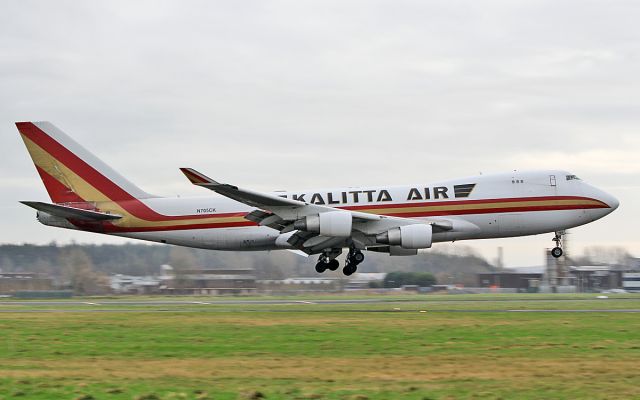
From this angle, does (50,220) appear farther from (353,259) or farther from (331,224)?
(353,259)

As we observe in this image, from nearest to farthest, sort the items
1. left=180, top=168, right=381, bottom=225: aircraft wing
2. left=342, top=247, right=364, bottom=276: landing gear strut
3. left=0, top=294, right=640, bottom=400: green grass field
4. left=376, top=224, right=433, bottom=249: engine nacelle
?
left=0, top=294, right=640, bottom=400: green grass field < left=180, top=168, right=381, bottom=225: aircraft wing < left=376, top=224, right=433, bottom=249: engine nacelle < left=342, top=247, right=364, bottom=276: landing gear strut

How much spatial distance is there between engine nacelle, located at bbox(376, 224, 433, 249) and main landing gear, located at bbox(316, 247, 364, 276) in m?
2.92

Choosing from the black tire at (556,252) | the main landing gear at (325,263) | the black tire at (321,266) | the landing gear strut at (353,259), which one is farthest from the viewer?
the black tire at (321,266)

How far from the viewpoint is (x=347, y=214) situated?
4403cm

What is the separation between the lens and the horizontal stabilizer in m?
46.3

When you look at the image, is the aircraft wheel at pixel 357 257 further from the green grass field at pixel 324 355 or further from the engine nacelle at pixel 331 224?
the green grass field at pixel 324 355

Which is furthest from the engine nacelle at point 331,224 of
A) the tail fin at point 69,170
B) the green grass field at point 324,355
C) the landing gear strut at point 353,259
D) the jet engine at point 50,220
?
the jet engine at point 50,220

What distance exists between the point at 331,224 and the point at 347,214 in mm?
992

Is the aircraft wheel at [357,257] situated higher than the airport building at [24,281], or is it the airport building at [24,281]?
the aircraft wheel at [357,257]

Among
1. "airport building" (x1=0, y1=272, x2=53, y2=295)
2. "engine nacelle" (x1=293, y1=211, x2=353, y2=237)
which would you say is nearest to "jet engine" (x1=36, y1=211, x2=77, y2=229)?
"engine nacelle" (x1=293, y1=211, x2=353, y2=237)

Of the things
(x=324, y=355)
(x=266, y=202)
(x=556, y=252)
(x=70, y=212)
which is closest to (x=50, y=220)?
(x=70, y=212)

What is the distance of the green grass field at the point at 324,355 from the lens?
1948cm

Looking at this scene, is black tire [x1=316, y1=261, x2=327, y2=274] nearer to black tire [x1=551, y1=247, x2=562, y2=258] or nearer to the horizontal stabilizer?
the horizontal stabilizer

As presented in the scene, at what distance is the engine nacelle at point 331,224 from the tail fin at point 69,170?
1094cm
